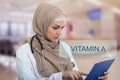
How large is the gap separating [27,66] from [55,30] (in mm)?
198

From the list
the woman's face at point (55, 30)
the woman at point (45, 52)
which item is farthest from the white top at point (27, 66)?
the woman's face at point (55, 30)

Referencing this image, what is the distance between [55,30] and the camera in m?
0.96

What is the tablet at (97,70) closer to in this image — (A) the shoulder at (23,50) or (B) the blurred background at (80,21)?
(B) the blurred background at (80,21)

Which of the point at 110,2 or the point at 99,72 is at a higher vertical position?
the point at 110,2

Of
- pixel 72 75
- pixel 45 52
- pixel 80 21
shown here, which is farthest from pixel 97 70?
pixel 80 21

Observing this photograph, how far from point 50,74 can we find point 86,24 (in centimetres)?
39

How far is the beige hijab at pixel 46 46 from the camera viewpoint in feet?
3.04

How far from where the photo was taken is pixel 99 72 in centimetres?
98

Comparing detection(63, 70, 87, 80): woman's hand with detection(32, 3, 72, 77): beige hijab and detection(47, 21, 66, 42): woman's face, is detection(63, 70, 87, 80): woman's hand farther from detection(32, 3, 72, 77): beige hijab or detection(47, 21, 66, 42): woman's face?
detection(47, 21, 66, 42): woman's face

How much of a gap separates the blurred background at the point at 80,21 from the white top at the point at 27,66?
69 millimetres

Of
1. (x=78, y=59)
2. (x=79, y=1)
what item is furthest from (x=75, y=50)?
(x=79, y=1)

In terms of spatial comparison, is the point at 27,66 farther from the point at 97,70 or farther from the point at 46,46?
the point at 97,70

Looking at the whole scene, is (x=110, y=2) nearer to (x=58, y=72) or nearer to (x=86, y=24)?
(x=86, y=24)

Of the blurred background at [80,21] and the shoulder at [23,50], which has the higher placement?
the blurred background at [80,21]
